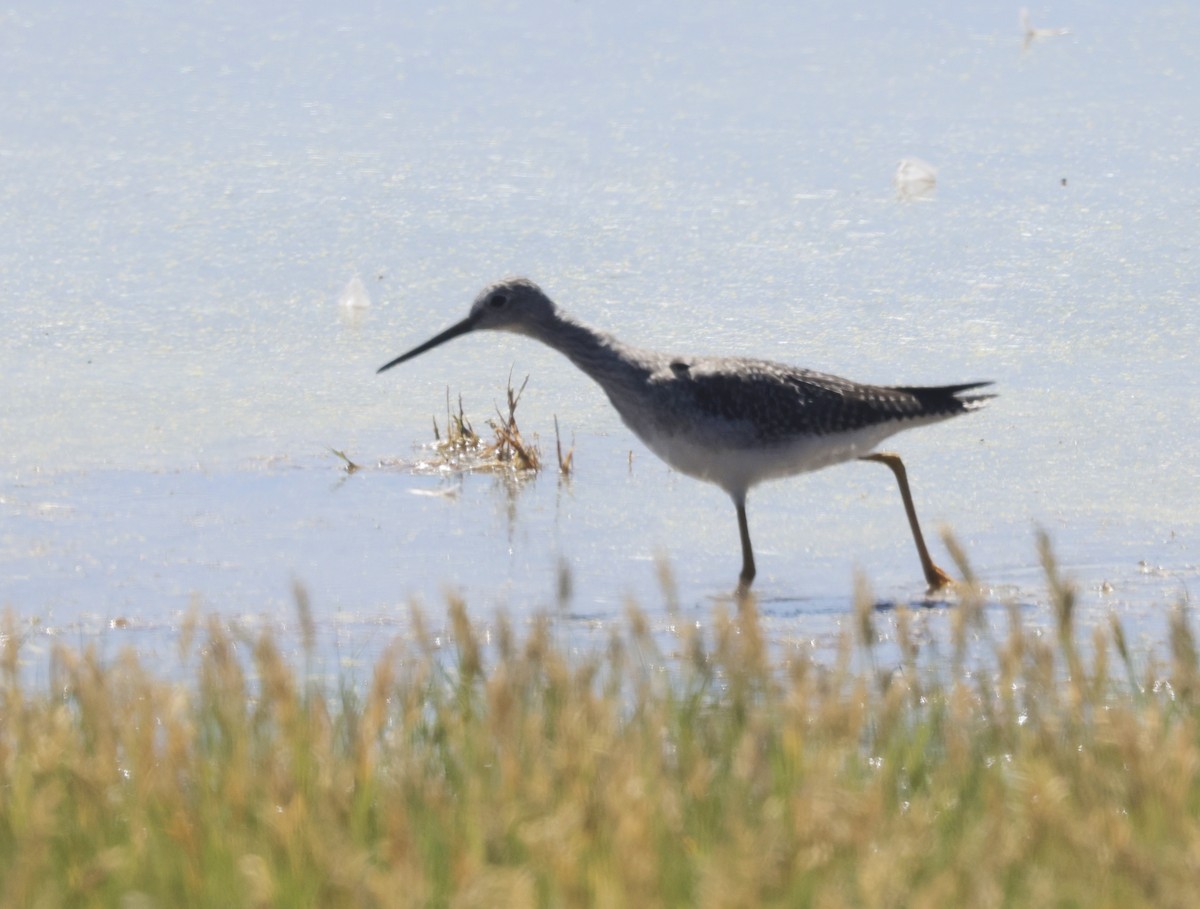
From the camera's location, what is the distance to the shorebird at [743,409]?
7336 millimetres

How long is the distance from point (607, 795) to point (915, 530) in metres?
4.45

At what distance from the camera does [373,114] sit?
12.5 metres

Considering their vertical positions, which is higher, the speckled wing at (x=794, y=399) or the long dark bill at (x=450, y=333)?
the long dark bill at (x=450, y=333)

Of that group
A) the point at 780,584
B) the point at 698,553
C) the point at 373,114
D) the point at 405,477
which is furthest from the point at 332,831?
the point at 373,114

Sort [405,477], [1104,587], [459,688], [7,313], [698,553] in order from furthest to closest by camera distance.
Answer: [7,313] → [405,477] → [698,553] → [1104,587] → [459,688]

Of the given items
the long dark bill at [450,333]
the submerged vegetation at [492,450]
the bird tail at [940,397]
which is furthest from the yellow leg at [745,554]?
the long dark bill at [450,333]

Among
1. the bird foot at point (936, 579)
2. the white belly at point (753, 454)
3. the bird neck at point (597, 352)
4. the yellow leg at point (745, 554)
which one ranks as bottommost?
the bird foot at point (936, 579)

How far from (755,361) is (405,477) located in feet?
4.87

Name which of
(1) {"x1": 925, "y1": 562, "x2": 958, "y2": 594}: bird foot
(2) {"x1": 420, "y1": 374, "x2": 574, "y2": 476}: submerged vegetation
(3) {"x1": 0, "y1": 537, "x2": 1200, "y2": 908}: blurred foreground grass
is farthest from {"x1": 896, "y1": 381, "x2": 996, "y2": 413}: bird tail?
(3) {"x1": 0, "y1": 537, "x2": 1200, "y2": 908}: blurred foreground grass

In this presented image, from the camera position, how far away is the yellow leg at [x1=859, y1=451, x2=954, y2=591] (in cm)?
718

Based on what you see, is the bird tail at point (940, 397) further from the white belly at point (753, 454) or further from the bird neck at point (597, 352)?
the bird neck at point (597, 352)

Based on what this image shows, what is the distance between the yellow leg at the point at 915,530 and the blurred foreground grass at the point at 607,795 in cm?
279

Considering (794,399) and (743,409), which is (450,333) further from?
(794,399)

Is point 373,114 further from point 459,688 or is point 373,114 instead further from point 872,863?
point 872,863
